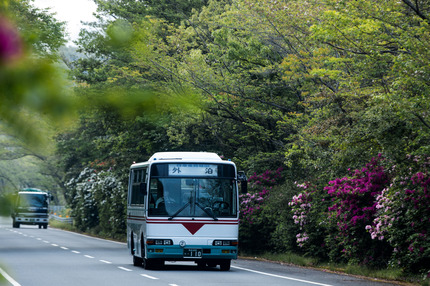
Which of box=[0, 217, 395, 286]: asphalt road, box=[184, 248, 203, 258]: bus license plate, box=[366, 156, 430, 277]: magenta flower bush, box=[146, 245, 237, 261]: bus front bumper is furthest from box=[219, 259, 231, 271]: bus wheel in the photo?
box=[366, 156, 430, 277]: magenta flower bush

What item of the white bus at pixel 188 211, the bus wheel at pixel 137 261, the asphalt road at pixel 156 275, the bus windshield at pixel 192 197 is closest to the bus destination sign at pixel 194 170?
the white bus at pixel 188 211

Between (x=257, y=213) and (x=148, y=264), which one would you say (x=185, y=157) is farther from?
(x=257, y=213)

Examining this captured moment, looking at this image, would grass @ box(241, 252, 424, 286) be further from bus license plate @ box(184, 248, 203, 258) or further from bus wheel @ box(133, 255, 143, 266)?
bus wheel @ box(133, 255, 143, 266)

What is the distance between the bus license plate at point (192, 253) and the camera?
60.6 ft

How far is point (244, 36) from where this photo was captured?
29.6 metres

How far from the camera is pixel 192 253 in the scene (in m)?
18.5

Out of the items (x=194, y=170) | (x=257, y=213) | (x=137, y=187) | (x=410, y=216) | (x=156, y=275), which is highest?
(x=194, y=170)

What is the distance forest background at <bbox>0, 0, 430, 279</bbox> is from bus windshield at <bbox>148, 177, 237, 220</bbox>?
182cm

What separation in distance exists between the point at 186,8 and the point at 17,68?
40856 mm

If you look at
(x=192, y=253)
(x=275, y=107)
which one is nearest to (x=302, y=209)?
(x=192, y=253)

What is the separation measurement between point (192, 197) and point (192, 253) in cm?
152

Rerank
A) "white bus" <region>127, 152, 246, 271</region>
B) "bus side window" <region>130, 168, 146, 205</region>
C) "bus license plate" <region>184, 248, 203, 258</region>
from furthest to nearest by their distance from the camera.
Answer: "bus side window" <region>130, 168, 146, 205</region>, "white bus" <region>127, 152, 246, 271</region>, "bus license plate" <region>184, 248, 203, 258</region>

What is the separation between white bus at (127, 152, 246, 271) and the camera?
18594 millimetres

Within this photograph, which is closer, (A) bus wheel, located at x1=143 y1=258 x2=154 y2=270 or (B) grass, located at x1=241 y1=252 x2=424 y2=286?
(B) grass, located at x1=241 y1=252 x2=424 y2=286
